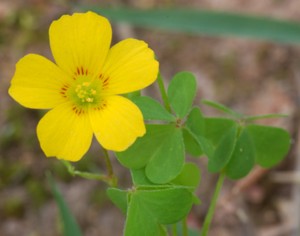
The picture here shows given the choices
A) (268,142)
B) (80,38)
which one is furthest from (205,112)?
(80,38)

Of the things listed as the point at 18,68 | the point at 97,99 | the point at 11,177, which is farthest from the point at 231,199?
the point at 18,68

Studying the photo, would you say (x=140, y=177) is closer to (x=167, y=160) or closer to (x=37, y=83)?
(x=167, y=160)

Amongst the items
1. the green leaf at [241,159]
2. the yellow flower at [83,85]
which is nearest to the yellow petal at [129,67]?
the yellow flower at [83,85]

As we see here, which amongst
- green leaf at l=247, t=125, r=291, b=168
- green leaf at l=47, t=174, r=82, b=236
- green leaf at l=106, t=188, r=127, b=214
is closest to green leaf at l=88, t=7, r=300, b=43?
green leaf at l=47, t=174, r=82, b=236

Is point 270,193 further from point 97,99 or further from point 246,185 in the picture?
point 97,99

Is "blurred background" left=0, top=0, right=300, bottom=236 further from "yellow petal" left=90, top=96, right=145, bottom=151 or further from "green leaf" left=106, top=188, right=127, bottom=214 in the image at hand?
"yellow petal" left=90, top=96, right=145, bottom=151

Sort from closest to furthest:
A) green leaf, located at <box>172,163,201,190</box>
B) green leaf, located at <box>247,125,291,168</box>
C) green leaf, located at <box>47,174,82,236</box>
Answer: green leaf, located at <box>172,163,201,190</box> → green leaf, located at <box>247,125,291,168</box> → green leaf, located at <box>47,174,82,236</box>
